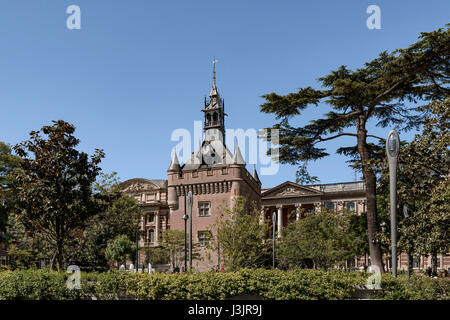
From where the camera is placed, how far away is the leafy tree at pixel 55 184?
21.5 m

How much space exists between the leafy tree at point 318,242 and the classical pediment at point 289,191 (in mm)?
21541

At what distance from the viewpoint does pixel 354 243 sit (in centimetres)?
4334

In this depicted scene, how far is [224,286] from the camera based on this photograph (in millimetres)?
15117

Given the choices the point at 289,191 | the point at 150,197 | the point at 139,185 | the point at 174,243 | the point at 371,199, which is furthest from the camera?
the point at 139,185

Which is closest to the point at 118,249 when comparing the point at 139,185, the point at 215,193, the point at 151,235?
the point at 215,193

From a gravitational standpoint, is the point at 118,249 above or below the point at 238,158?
below

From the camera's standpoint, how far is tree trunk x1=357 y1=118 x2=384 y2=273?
25109 mm

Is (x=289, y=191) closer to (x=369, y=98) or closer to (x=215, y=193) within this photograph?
(x=215, y=193)

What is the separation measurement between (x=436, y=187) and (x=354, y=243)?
25917mm

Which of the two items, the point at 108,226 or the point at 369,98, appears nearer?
the point at 369,98

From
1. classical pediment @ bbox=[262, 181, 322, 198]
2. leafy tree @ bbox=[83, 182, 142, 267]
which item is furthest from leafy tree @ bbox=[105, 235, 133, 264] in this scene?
classical pediment @ bbox=[262, 181, 322, 198]

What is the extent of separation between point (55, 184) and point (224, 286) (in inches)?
429

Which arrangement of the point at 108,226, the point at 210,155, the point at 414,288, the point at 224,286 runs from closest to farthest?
the point at 414,288 → the point at 224,286 → the point at 108,226 → the point at 210,155
